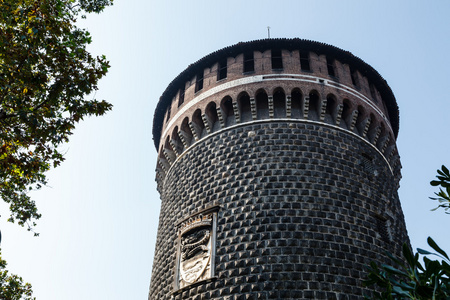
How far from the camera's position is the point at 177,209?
1365cm

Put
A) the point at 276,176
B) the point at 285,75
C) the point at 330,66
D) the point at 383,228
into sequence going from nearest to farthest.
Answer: the point at 276,176
the point at 383,228
the point at 285,75
the point at 330,66

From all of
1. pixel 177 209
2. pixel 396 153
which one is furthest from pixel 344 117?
pixel 177 209

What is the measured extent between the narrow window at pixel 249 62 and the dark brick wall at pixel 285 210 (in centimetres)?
252

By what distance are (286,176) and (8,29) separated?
7507 mm

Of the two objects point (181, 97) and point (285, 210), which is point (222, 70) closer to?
point (181, 97)

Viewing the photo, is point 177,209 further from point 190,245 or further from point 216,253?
point 216,253

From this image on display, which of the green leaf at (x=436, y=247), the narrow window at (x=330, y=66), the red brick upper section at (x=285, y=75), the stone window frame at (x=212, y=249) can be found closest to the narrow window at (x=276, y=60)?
the red brick upper section at (x=285, y=75)

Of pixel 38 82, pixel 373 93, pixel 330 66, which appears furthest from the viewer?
pixel 373 93

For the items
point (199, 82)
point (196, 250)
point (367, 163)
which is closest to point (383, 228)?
point (367, 163)

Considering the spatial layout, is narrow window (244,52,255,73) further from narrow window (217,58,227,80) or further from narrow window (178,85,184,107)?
narrow window (178,85,184,107)

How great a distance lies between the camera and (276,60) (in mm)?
15273

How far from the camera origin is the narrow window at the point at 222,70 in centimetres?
1536

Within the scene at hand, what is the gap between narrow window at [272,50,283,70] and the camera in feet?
49.3

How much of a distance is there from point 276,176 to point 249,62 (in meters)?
4.86
